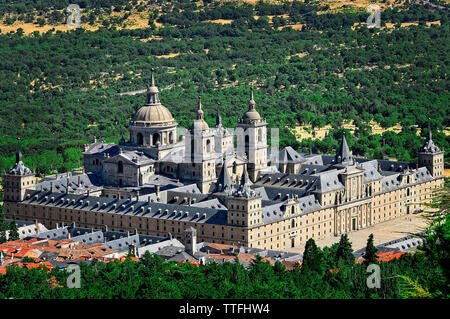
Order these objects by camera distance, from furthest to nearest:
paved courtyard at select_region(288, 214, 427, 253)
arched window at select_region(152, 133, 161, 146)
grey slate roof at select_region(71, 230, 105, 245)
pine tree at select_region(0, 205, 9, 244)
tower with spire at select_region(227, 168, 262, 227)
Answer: arched window at select_region(152, 133, 161, 146), paved courtyard at select_region(288, 214, 427, 253), pine tree at select_region(0, 205, 9, 244), tower with spire at select_region(227, 168, 262, 227), grey slate roof at select_region(71, 230, 105, 245)

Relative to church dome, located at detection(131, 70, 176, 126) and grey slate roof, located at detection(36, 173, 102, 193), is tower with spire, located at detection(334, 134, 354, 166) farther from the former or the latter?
grey slate roof, located at detection(36, 173, 102, 193)

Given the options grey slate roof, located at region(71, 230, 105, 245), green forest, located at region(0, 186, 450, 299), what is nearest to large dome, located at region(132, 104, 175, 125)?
grey slate roof, located at region(71, 230, 105, 245)

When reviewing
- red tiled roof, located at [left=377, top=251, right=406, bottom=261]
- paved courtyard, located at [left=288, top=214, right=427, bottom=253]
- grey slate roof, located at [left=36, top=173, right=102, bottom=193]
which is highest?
grey slate roof, located at [left=36, top=173, right=102, bottom=193]

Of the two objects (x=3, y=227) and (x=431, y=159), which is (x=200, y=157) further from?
(x=431, y=159)

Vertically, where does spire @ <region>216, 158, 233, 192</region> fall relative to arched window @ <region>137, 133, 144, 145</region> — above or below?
below

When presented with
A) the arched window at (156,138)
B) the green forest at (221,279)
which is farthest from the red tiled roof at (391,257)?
the arched window at (156,138)

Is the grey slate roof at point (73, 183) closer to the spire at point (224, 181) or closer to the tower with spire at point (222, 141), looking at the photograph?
the tower with spire at point (222, 141)

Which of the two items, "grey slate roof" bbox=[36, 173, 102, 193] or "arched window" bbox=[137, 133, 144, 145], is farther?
"arched window" bbox=[137, 133, 144, 145]

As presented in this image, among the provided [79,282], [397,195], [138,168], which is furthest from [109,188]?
[79,282]
